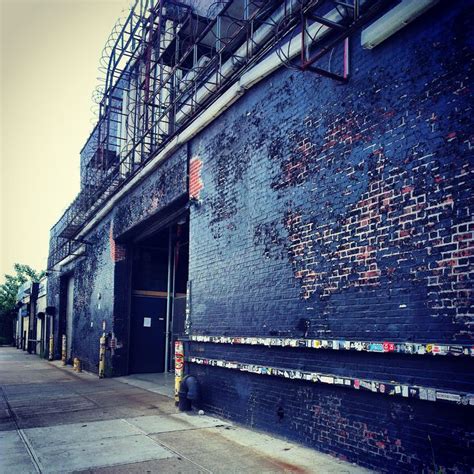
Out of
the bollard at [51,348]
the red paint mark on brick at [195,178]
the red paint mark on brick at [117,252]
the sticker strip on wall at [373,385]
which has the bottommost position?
the bollard at [51,348]

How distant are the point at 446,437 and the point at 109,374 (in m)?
11.9

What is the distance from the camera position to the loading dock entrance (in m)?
14.9

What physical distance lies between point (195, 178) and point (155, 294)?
7000 mm

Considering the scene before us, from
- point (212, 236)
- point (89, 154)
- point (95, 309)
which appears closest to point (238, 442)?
point (212, 236)

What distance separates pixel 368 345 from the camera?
196 inches

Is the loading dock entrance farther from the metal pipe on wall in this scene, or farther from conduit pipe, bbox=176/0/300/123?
conduit pipe, bbox=176/0/300/123

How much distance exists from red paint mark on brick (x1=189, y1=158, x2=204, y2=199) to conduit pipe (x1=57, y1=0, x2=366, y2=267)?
1.97 ft

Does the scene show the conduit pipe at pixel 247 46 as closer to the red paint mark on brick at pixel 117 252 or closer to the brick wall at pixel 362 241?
the brick wall at pixel 362 241

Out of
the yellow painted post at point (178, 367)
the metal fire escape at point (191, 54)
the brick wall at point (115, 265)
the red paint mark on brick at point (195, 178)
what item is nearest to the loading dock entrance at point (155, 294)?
the brick wall at point (115, 265)

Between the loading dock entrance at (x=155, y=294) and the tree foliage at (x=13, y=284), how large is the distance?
3741 centimetres

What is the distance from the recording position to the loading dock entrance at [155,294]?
1492 centimetres

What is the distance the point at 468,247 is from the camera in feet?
13.6

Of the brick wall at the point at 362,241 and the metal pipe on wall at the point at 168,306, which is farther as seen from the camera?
the metal pipe on wall at the point at 168,306

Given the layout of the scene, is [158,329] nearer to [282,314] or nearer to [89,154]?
[282,314]
